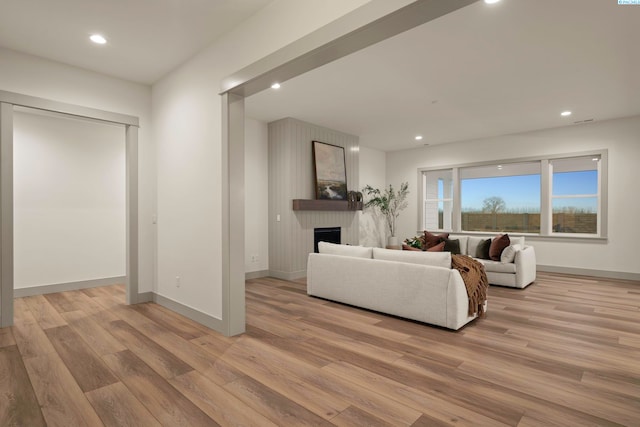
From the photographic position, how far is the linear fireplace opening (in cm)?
659

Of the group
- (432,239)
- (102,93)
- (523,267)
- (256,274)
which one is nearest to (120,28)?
(102,93)

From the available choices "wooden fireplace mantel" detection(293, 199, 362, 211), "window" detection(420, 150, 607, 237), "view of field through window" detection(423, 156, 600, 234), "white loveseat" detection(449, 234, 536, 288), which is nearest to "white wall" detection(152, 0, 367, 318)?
"wooden fireplace mantel" detection(293, 199, 362, 211)

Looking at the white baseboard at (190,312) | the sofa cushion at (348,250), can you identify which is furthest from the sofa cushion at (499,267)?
the white baseboard at (190,312)

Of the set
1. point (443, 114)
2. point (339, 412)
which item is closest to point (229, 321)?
point (339, 412)

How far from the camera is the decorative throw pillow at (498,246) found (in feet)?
18.0

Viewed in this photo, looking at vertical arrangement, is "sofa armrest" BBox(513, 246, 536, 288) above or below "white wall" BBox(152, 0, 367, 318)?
below

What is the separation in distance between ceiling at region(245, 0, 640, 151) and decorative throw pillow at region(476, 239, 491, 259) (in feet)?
7.29

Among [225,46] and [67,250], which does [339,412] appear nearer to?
[225,46]

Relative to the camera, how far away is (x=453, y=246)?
6.13 m

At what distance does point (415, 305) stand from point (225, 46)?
10.6 ft

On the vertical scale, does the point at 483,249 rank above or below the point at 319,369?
above

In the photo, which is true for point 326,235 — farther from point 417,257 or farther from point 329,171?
point 417,257

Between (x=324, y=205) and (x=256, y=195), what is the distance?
1.32 meters

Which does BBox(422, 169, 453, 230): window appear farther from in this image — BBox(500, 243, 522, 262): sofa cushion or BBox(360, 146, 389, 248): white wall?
BBox(500, 243, 522, 262): sofa cushion
